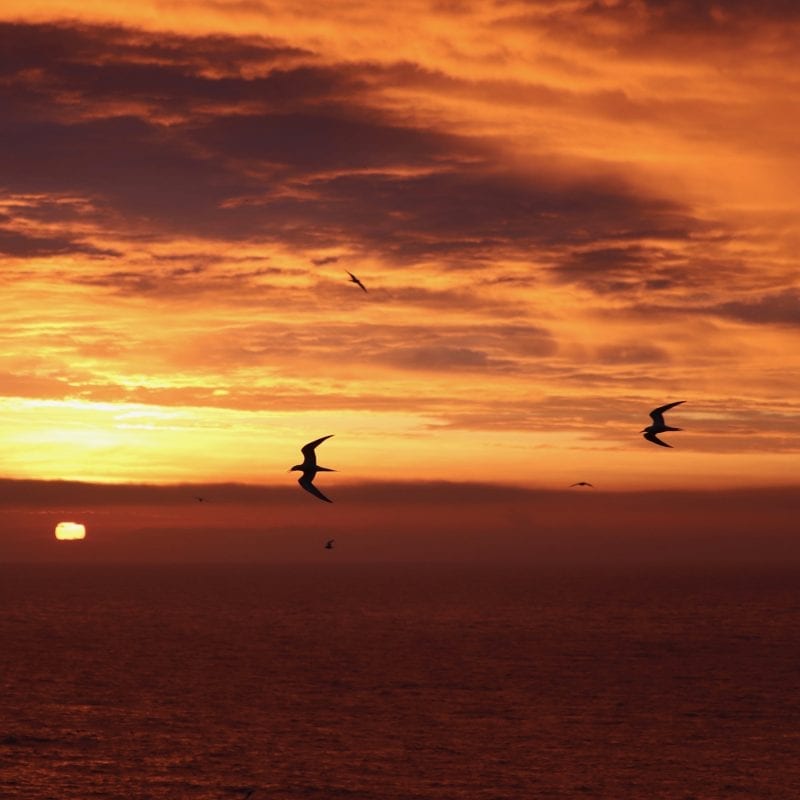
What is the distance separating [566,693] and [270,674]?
140 ft

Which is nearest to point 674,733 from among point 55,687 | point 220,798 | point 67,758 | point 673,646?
point 220,798

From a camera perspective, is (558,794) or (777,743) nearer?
(558,794)

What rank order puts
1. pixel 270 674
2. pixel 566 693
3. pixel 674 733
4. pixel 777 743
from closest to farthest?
pixel 777 743, pixel 674 733, pixel 566 693, pixel 270 674

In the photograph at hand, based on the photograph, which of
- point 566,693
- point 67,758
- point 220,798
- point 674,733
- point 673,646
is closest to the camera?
point 220,798

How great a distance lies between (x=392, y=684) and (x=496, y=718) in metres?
28.5

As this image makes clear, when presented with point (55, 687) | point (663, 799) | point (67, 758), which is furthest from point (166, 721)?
point (663, 799)

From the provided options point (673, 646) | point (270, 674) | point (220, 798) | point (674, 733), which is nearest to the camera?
point (220, 798)

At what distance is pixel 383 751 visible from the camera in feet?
322

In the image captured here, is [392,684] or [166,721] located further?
[392,684]

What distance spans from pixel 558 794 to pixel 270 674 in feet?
254

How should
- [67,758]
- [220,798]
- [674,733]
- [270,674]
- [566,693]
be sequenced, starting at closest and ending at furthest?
[220,798]
[67,758]
[674,733]
[566,693]
[270,674]

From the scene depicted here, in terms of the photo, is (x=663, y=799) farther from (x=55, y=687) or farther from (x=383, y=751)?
(x=55, y=687)

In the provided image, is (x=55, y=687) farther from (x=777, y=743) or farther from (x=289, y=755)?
(x=777, y=743)

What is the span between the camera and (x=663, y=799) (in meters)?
83.1
